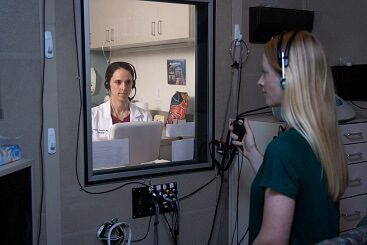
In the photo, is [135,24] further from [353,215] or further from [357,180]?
[353,215]

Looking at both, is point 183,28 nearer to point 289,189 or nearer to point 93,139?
point 93,139

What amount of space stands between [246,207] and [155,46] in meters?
1.27

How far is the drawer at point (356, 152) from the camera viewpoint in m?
2.01

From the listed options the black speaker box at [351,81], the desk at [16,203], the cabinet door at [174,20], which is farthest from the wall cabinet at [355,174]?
the desk at [16,203]

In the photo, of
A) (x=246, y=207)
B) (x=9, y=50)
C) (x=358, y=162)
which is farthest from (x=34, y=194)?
(x=358, y=162)

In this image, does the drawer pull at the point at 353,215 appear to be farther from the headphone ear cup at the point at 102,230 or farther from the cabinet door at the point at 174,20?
the cabinet door at the point at 174,20

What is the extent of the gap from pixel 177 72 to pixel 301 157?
151cm

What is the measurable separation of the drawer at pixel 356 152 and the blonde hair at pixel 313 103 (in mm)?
996

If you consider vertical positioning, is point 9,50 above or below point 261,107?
above

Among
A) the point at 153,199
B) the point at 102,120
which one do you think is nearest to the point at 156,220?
the point at 153,199

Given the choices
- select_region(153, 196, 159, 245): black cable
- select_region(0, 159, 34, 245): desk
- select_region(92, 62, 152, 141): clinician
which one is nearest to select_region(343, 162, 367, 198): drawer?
select_region(153, 196, 159, 245): black cable

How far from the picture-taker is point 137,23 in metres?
2.49

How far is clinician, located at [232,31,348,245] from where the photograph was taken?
39.5 inches

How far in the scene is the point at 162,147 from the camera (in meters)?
2.24
